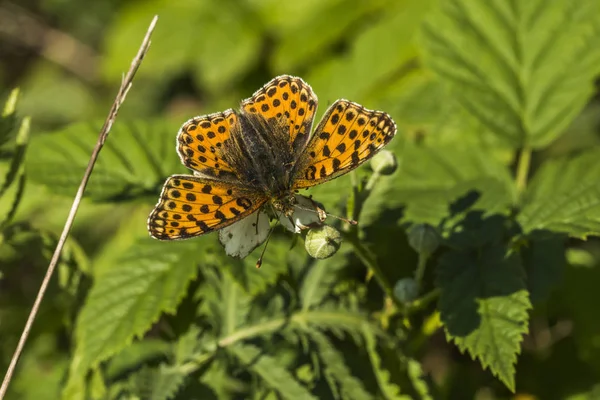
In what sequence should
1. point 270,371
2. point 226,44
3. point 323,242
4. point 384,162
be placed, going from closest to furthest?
1. point 323,242
2. point 384,162
3. point 270,371
4. point 226,44

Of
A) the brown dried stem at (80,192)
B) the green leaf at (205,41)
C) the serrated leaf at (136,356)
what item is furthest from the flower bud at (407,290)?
the green leaf at (205,41)

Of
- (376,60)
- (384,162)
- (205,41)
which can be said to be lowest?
(384,162)

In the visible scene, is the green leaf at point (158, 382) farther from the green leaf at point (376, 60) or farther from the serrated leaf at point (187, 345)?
the green leaf at point (376, 60)

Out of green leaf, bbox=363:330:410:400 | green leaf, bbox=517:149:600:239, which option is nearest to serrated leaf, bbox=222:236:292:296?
green leaf, bbox=363:330:410:400

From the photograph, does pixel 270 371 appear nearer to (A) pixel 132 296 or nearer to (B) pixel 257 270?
(B) pixel 257 270

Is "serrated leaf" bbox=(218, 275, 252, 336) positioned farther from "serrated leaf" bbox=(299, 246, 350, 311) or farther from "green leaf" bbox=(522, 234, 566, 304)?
"green leaf" bbox=(522, 234, 566, 304)

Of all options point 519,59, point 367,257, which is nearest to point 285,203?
point 367,257
